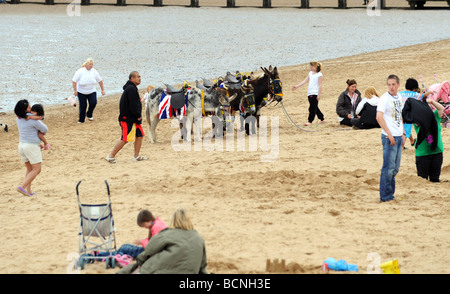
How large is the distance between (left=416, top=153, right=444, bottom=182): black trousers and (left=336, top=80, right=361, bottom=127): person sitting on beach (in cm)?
517

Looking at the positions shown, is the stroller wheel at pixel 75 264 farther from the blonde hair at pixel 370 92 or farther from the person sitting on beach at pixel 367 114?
the person sitting on beach at pixel 367 114

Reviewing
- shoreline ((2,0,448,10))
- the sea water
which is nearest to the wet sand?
the sea water

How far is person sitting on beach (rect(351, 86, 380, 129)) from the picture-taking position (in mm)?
16391

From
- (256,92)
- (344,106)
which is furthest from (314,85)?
(256,92)

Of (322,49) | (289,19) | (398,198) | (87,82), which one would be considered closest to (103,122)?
(87,82)

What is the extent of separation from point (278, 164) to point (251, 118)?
3.52 metres

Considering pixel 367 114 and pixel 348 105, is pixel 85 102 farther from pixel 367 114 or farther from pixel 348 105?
pixel 367 114

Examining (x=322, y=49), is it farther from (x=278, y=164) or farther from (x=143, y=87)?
(x=278, y=164)

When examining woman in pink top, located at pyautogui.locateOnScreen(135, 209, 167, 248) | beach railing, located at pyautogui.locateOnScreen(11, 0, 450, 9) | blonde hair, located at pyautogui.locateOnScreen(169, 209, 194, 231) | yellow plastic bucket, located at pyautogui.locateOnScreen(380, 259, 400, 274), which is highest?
beach railing, located at pyautogui.locateOnScreen(11, 0, 450, 9)

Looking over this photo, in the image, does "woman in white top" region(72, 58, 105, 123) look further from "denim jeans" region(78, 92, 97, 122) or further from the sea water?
the sea water

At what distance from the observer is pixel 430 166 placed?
12289 millimetres

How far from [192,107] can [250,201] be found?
5483 millimetres

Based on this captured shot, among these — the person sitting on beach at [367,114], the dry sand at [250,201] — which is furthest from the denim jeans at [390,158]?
the person sitting on beach at [367,114]

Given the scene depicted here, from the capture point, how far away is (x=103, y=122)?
68.4 feet
